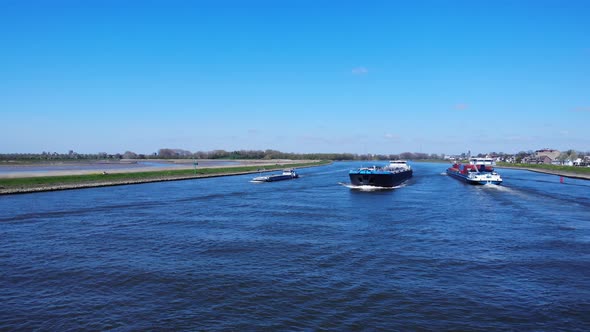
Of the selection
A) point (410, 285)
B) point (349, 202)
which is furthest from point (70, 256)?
point (349, 202)

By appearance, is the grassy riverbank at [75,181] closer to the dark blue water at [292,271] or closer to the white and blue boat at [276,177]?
the white and blue boat at [276,177]

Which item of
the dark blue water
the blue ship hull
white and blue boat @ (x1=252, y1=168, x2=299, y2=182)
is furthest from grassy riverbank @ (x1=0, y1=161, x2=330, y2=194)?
the blue ship hull

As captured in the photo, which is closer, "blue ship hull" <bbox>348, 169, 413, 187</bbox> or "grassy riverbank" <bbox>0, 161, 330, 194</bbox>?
"grassy riverbank" <bbox>0, 161, 330, 194</bbox>

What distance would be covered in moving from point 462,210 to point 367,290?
25.6 m

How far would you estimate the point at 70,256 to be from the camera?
61.6ft

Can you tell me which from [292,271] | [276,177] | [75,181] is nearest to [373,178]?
[276,177]

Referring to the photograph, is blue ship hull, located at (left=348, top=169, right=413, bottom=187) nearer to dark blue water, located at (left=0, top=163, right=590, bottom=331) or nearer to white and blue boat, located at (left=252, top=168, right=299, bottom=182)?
white and blue boat, located at (left=252, top=168, right=299, bottom=182)

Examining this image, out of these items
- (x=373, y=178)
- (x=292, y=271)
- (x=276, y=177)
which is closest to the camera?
(x=292, y=271)

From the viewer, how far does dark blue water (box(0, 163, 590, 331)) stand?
11.8 meters

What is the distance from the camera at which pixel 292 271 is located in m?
16.3

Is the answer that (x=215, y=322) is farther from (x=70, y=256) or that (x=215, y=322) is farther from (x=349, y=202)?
(x=349, y=202)

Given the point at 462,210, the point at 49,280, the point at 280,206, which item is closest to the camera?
the point at 49,280

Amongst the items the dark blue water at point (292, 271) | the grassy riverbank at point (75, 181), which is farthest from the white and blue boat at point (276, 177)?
the dark blue water at point (292, 271)

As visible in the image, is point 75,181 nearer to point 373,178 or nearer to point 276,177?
point 276,177
